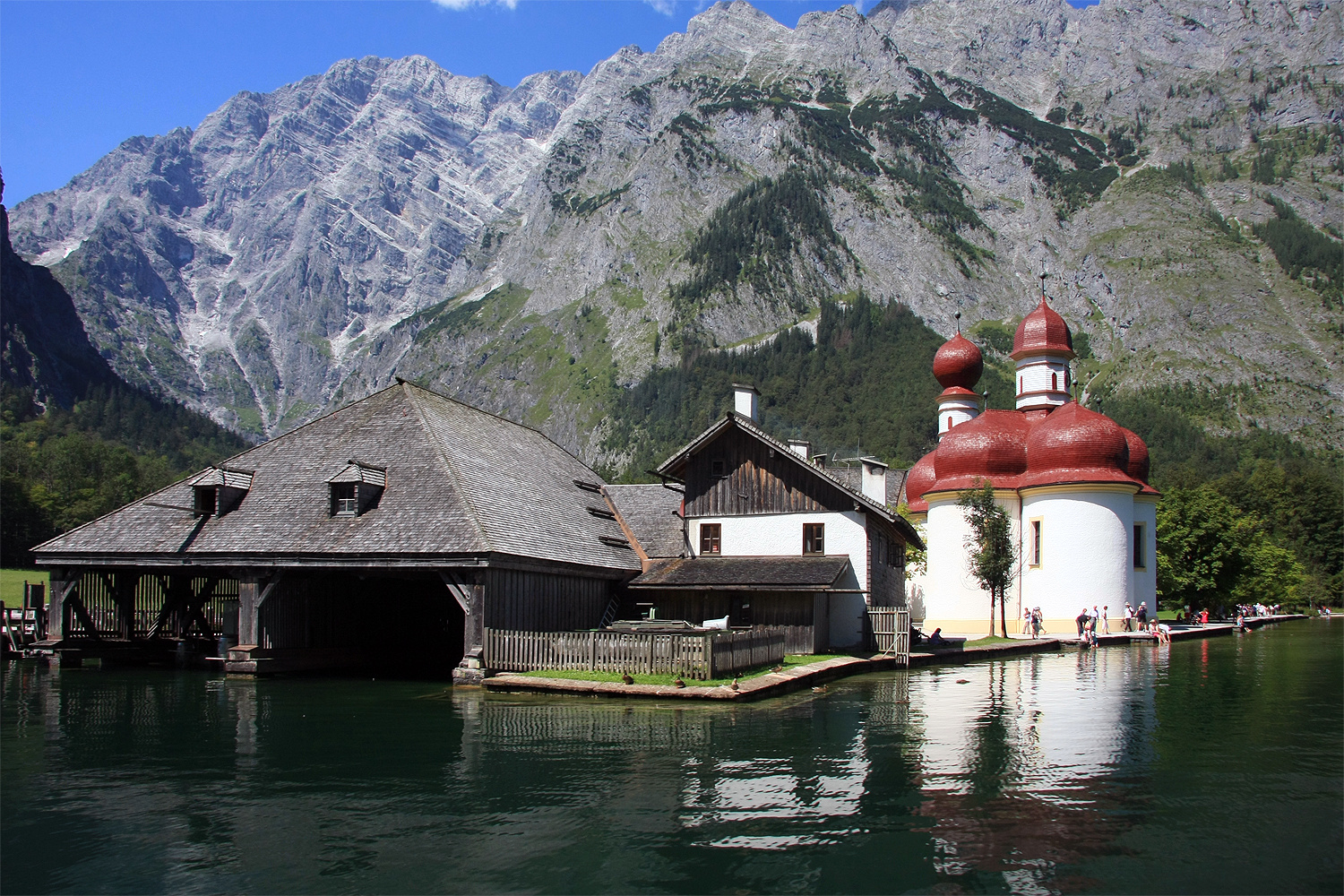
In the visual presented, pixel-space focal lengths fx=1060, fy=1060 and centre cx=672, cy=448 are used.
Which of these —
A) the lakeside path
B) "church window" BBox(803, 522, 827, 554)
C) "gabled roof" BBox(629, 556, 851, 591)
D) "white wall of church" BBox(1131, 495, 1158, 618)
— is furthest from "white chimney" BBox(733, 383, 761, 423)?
"white wall of church" BBox(1131, 495, 1158, 618)

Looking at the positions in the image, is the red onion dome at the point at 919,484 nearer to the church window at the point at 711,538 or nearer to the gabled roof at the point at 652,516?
the gabled roof at the point at 652,516

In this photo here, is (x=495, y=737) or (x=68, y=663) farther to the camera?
(x=68, y=663)

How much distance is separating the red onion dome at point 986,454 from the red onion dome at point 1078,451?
1.07 metres

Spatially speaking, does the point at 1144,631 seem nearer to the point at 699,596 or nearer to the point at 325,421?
the point at 699,596

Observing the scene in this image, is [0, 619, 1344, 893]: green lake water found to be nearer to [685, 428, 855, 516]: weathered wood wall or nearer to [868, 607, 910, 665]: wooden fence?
[868, 607, 910, 665]: wooden fence

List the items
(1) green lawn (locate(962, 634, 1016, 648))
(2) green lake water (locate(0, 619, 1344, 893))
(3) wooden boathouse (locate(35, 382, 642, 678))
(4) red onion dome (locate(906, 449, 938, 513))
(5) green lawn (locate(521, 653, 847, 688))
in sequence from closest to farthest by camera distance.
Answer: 1. (2) green lake water (locate(0, 619, 1344, 893))
2. (5) green lawn (locate(521, 653, 847, 688))
3. (3) wooden boathouse (locate(35, 382, 642, 678))
4. (1) green lawn (locate(962, 634, 1016, 648))
5. (4) red onion dome (locate(906, 449, 938, 513))

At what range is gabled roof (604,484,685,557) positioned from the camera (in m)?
41.9

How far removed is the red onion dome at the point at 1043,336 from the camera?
6219 cm

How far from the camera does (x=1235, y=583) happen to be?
72.5 meters

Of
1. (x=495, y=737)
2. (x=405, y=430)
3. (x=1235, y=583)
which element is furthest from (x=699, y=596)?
(x=1235, y=583)

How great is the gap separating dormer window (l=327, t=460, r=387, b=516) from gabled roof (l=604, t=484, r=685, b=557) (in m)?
12.2

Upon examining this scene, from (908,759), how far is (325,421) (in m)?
27.7

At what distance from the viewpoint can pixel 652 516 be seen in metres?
44.0

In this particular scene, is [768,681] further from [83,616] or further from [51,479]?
[51,479]
